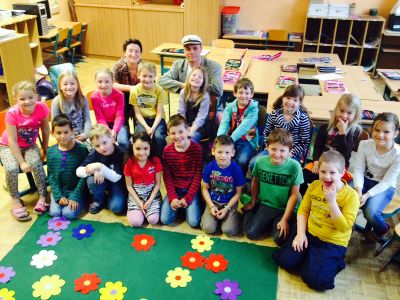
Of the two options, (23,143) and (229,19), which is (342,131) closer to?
(23,143)

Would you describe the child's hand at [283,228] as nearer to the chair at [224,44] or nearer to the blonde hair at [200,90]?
the blonde hair at [200,90]

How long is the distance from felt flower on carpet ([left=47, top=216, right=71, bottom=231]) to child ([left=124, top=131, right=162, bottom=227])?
1.51 ft

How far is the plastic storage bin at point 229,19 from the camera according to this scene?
19.5 ft

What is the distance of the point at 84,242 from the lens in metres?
2.59

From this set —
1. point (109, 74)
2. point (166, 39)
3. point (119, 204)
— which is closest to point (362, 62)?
point (166, 39)

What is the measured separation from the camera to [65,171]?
9.12 ft

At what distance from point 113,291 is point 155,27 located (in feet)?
16.5

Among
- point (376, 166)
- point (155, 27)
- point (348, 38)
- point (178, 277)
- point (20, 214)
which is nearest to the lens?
point (178, 277)

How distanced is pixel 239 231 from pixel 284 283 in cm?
52

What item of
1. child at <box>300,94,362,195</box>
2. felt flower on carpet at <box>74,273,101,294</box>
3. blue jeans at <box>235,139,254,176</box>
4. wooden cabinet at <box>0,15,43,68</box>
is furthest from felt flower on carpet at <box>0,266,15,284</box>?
wooden cabinet at <box>0,15,43,68</box>

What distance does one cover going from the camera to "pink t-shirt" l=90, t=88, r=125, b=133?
3200mm

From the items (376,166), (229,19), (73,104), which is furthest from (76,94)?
(229,19)

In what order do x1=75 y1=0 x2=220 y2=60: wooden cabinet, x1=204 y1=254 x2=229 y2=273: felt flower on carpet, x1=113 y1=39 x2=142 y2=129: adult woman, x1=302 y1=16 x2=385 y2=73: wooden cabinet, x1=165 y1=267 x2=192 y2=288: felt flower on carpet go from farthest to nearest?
x1=75 y1=0 x2=220 y2=60: wooden cabinet
x1=302 y1=16 x2=385 y2=73: wooden cabinet
x1=113 y1=39 x2=142 y2=129: adult woman
x1=204 y1=254 x2=229 y2=273: felt flower on carpet
x1=165 y1=267 x2=192 y2=288: felt flower on carpet

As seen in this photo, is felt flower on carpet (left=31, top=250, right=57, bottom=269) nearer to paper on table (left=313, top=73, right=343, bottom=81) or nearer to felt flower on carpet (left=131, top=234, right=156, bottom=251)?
felt flower on carpet (left=131, top=234, right=156, bottom=251)
